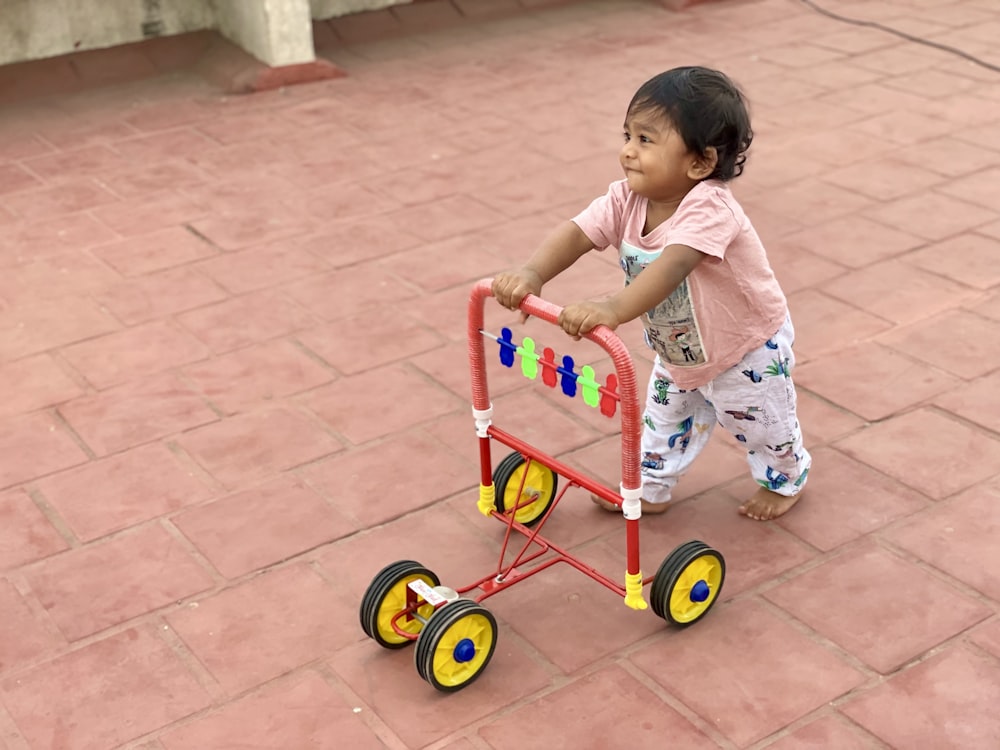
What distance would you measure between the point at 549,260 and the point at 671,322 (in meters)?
0.33

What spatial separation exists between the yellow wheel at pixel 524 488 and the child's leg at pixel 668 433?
0.26m

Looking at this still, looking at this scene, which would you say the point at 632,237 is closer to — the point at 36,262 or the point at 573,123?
the point at 36,262

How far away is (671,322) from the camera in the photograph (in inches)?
121

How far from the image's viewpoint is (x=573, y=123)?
6.39 meters

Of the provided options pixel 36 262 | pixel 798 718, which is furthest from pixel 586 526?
pixel 36 262

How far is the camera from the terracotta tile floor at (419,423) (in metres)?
2.87

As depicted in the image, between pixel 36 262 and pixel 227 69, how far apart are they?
7.74ft

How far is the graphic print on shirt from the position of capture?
3.01m

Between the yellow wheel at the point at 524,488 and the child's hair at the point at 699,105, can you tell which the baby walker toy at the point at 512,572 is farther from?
the child's hair at the point at 699,105

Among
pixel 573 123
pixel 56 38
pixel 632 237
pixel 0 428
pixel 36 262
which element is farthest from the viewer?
pixel 56 38

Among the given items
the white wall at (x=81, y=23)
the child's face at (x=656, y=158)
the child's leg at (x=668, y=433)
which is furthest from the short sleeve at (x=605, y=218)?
the white wall at (x=81, y=23)

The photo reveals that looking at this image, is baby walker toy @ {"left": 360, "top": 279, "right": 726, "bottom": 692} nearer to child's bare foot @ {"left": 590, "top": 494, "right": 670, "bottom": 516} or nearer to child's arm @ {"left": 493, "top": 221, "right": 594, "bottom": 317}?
child's arm @ {"left": 493, "top": 221, "right": 594, "bottom": 317}

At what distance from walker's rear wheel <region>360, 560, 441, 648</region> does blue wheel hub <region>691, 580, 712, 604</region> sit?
0.59m

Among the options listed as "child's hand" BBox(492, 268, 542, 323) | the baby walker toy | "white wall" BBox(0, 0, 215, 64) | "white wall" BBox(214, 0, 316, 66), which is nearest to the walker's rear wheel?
the baby walker toy
